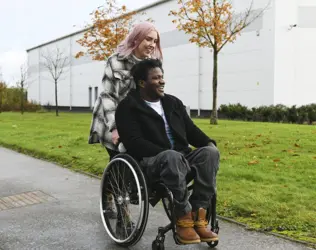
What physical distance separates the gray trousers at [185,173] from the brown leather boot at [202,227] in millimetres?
42

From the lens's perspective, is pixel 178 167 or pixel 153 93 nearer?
pixel 178 167

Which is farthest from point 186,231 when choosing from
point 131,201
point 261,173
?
point 261,173

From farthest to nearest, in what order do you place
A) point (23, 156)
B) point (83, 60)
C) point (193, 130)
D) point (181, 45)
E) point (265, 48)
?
point (83, 60) → point (181, 45) → point (265, 48) → point (23, 156) → point (193, 130)

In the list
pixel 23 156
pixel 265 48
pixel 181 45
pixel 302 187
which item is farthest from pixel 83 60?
pixel 302 187

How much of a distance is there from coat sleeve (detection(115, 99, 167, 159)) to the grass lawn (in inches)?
54.1

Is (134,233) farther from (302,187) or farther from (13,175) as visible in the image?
(13,175)

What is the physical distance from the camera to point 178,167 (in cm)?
300

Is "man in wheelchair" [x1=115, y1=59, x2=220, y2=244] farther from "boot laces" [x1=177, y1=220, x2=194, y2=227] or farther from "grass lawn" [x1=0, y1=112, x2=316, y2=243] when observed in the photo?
"grass lawn" [x1=0, y1=112, x2=316, y2=243]

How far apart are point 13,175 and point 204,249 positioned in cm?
468

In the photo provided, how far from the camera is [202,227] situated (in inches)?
124

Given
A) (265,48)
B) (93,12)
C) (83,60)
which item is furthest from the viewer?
(83,60)

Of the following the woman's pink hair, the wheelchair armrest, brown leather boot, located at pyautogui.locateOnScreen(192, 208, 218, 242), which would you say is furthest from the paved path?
the woman's pink hair

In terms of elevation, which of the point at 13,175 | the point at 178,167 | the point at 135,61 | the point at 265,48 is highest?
the point at 265,48

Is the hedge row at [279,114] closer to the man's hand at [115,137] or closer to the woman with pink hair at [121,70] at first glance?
the woman with pink hair at [121,70]
